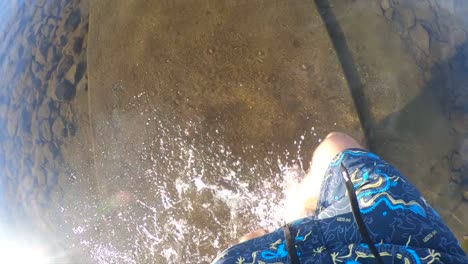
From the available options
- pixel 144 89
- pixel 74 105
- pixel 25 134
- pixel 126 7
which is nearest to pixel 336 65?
pixel 144 89

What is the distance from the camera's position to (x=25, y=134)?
2916 millimetres

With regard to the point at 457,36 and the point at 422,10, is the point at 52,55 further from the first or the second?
the point at 457,36

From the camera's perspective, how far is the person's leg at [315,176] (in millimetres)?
1907

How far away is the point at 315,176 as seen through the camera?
2.03m

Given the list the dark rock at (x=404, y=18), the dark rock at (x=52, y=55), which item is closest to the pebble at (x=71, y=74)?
the dark rock at (x=52, y=55)

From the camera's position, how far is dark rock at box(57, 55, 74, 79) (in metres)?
2.77

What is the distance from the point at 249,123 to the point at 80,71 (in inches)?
50.2

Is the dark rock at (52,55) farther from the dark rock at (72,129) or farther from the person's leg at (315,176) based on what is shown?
the person's leg at (315,176)

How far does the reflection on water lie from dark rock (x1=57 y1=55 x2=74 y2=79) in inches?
4.4

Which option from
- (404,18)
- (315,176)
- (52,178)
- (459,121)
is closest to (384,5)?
(404,18)

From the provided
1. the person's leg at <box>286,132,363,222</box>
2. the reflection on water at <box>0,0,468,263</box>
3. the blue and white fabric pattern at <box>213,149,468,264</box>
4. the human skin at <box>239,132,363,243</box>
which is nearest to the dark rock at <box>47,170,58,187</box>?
the reflection on water at <box>0,0,468,263</box>

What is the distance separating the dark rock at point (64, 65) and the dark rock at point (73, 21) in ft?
0.69

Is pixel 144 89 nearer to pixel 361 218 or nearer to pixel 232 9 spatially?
pixel 232 9

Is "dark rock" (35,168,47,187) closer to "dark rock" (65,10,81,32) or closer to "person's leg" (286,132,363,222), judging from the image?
"dark rock" (65,10,81,32)
